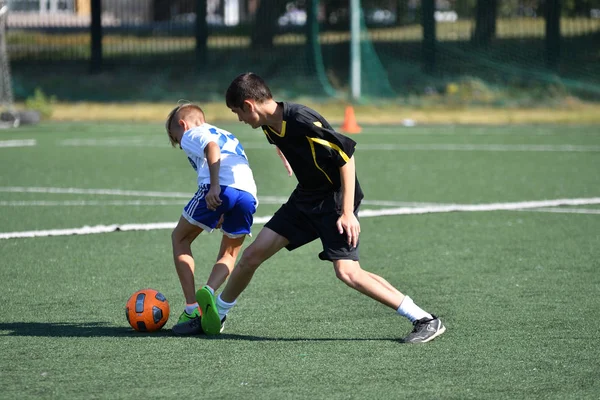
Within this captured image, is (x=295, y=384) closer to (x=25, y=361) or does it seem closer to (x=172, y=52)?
(x=25, y=361)

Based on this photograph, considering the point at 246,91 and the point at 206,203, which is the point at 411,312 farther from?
the point at 246,91

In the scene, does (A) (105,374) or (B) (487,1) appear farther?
(B) (487,1)

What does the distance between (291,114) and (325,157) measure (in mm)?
299

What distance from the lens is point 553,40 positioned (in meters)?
28.5

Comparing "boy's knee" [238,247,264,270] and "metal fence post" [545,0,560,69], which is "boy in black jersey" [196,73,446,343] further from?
"metal fence post" [545,0,560,69]

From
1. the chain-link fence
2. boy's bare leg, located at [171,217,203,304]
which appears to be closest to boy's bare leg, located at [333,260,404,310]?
boy's bare leg, located at [171,217,203,304]

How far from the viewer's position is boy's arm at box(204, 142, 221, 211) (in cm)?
597

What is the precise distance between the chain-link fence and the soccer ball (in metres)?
21.0

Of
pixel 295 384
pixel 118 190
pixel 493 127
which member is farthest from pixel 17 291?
pixel 493 127

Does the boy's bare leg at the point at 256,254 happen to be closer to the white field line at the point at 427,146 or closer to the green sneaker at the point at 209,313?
the green sneaker at the point at 209,313

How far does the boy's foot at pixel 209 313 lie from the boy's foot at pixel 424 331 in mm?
1084

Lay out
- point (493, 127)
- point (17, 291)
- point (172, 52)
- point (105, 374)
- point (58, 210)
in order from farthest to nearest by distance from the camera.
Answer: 1. point (172, 52)
2. point (493, 127)
3. point (58, 210)
4. point (17, 291)
5. point (105, 374)

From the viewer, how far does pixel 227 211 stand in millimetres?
6336

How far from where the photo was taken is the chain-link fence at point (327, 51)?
2766 centimetres
